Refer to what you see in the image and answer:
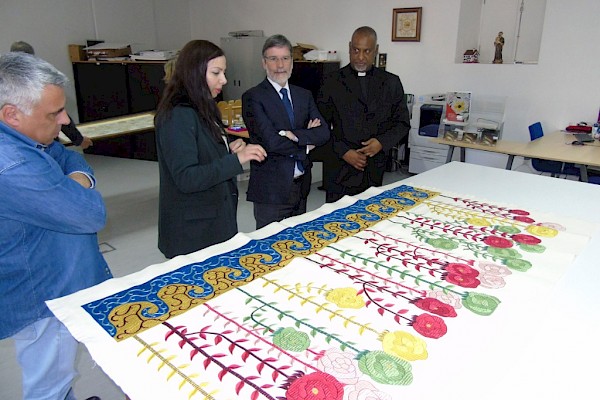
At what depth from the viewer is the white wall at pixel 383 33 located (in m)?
4.45

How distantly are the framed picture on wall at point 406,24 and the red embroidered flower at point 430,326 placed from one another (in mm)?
4903

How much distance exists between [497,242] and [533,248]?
11 centimetres

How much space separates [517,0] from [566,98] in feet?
4.20

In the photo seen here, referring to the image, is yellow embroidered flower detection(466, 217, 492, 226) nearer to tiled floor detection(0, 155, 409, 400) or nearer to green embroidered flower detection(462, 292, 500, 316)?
green embroidered flower detection(462, 292, 500, 316)

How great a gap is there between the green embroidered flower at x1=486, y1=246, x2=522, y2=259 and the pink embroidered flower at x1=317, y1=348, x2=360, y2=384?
2.41ft

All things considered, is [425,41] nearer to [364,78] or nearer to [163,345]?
[364,78]

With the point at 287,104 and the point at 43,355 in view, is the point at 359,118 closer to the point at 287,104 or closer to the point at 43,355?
the point at 287,104

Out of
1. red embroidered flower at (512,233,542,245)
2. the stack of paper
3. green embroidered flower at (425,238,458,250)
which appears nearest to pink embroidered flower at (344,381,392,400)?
green embroidered flower at (425,238,458,250)

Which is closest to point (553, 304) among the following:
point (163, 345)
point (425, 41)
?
point (163, 345)

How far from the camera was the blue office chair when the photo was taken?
13.4ft

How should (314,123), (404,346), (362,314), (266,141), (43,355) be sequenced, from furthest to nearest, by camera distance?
(314,123), (266,141), (43,355), (362,314), (404,346)

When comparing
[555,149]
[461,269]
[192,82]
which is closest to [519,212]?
[461,269]

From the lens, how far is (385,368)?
2.99 feet

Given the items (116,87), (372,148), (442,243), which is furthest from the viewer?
(116,87)
